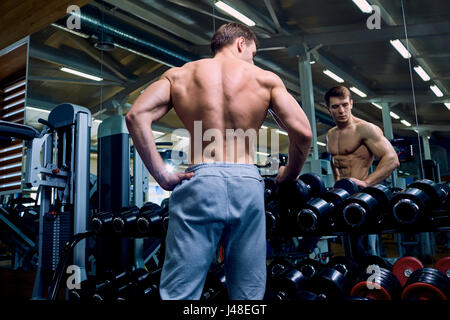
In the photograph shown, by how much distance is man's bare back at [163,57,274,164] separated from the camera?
1274 millimetres

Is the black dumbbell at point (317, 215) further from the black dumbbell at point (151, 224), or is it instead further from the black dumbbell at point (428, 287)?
the black dumbbell at point (151, 224)

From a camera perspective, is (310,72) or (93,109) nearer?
(310,72)

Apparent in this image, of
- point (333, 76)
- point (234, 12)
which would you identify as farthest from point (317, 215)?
point (234, 12)

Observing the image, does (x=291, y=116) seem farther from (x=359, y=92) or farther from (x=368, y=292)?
(x=359, y=92)

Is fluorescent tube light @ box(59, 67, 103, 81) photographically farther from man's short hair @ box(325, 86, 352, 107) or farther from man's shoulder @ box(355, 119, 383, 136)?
man's shoulder @ box(355, 119, 383, 136)

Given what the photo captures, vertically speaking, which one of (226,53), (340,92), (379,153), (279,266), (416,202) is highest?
(340,92)

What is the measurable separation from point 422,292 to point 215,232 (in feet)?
3.44

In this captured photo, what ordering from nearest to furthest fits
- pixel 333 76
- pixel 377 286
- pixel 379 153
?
pixel 377 286 → pixel 379 153 → pixel 333 76

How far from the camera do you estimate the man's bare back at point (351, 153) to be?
8.39 feet

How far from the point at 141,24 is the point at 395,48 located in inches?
126

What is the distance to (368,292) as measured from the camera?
5.71 ft

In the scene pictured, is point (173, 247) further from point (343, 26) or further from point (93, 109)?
point (93, 109)

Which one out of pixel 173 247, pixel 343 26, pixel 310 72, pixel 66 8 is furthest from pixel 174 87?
pixel 310 72
